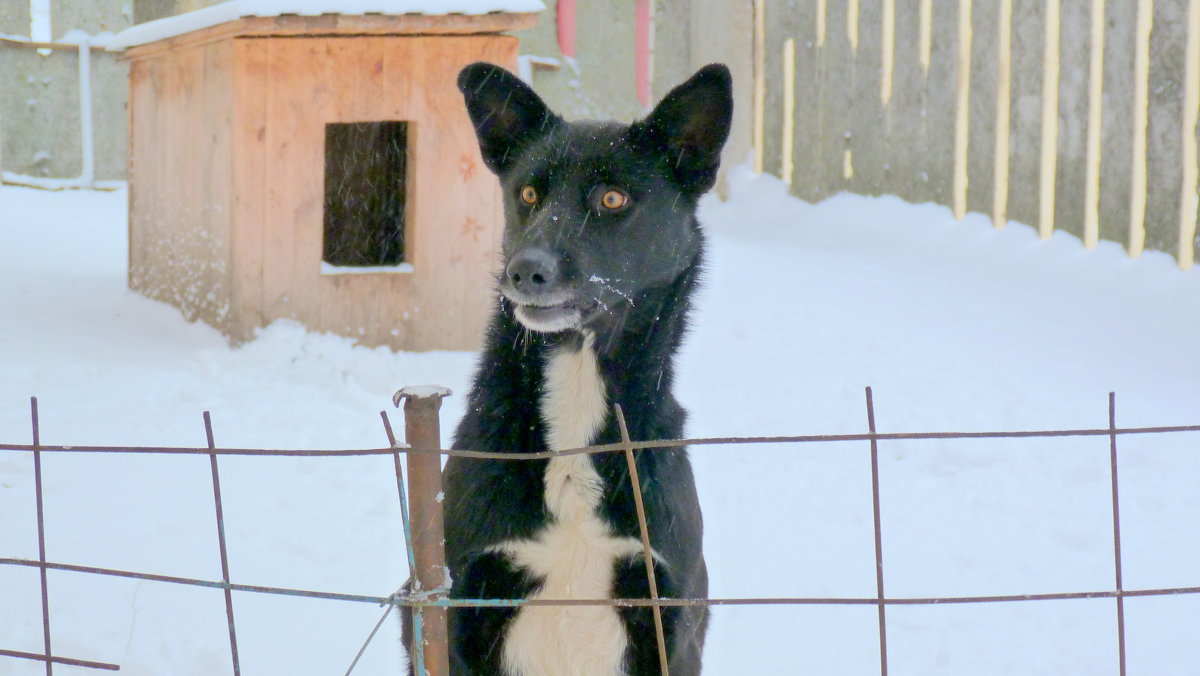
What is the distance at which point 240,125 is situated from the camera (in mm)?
5820

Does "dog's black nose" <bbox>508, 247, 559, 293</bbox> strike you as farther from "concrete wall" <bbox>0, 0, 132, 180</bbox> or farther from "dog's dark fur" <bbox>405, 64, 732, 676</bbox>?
"concrete wall" <bbox>0, 0, 132, 180</bbox>

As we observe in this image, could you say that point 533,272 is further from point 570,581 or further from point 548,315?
point 570,581

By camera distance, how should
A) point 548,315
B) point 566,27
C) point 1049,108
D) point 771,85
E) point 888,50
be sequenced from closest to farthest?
1. point 548,315
2. point 1049,108
3. point 888,50
4. point 771,85
5. point 566,27

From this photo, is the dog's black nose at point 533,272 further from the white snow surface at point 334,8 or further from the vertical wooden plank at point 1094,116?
the vertical wooden plank at point 1094,116

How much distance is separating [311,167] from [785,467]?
2.78 meters

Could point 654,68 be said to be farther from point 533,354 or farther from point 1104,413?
point 533,354

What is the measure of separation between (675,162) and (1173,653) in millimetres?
2048

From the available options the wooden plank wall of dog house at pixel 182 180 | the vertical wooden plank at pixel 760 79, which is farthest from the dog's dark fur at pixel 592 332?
the vertical wooden plank at pixel 760 79

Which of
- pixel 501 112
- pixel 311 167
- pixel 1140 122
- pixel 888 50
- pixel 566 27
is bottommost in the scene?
pixel 311 167

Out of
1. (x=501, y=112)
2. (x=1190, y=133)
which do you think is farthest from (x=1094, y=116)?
(x=501, y=112)

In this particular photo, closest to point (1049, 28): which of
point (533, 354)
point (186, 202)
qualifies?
point (186, 202)

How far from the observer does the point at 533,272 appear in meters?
2.55

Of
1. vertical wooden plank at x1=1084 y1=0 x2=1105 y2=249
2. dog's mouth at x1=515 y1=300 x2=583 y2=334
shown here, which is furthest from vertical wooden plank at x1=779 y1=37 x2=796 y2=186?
dog's mouth at x1=515 y1=300 x2=583 y2=334

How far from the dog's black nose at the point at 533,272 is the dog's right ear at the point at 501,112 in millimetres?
579
